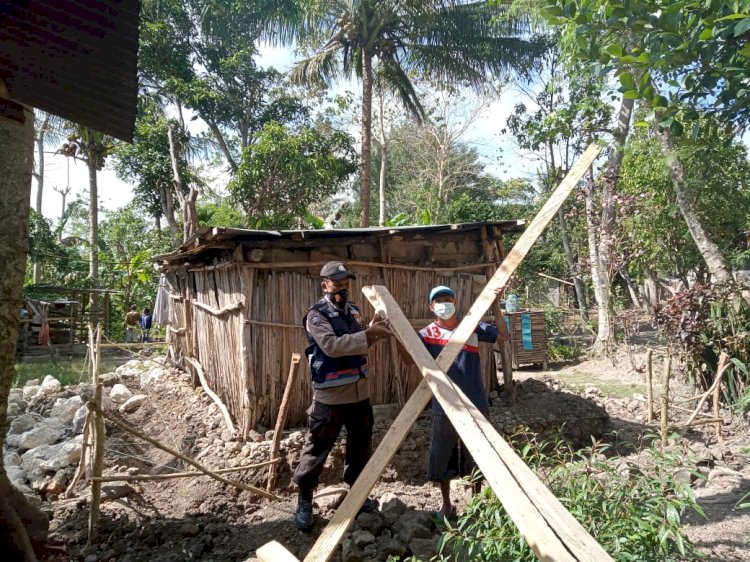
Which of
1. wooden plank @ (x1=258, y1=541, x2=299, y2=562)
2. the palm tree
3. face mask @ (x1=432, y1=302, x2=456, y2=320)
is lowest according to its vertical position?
wooden plank @ (x1=258, y1=541, x2=299, y2=562)

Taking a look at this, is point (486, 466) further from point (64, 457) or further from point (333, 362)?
point (64, 457)

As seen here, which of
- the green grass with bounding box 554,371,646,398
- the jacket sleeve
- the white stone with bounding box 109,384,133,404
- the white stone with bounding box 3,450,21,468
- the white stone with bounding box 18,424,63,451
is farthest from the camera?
the green grass with bounding box 554,371,646,398

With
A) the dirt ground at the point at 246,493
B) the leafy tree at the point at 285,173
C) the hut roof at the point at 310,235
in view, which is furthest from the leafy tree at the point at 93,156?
the hut roof at the point at 310,235

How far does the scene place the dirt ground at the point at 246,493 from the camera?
3.43 metres

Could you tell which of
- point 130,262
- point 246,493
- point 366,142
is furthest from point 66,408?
point 130,262

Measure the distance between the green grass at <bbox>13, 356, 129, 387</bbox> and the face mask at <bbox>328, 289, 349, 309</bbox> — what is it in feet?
25.5

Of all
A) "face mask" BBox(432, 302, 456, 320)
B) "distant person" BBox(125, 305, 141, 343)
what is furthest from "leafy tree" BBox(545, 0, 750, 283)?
"distant person" BBox(125, 305, 141, 343)

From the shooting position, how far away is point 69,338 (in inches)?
599

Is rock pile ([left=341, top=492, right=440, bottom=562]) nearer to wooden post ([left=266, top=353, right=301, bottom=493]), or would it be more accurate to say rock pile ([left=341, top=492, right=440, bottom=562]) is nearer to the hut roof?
wooden post ([left=266, top=353, right=301, bottom=493])

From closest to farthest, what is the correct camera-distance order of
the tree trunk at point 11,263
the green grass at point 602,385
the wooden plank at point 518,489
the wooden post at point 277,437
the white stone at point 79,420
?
the wooden plank at point 518,489
the tree trunk at point 11,263
the wooden post at point 277,437
the white stone at point 79,420
the green grass at point 602,385

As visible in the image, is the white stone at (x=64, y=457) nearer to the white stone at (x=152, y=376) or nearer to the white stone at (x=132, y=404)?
the white stone at (x=132, y=404)

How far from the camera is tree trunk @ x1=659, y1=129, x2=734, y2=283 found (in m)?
6.24

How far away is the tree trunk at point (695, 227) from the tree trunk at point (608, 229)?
13.1ft

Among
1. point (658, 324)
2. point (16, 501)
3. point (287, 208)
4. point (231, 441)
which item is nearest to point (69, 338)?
point (287, 208)
